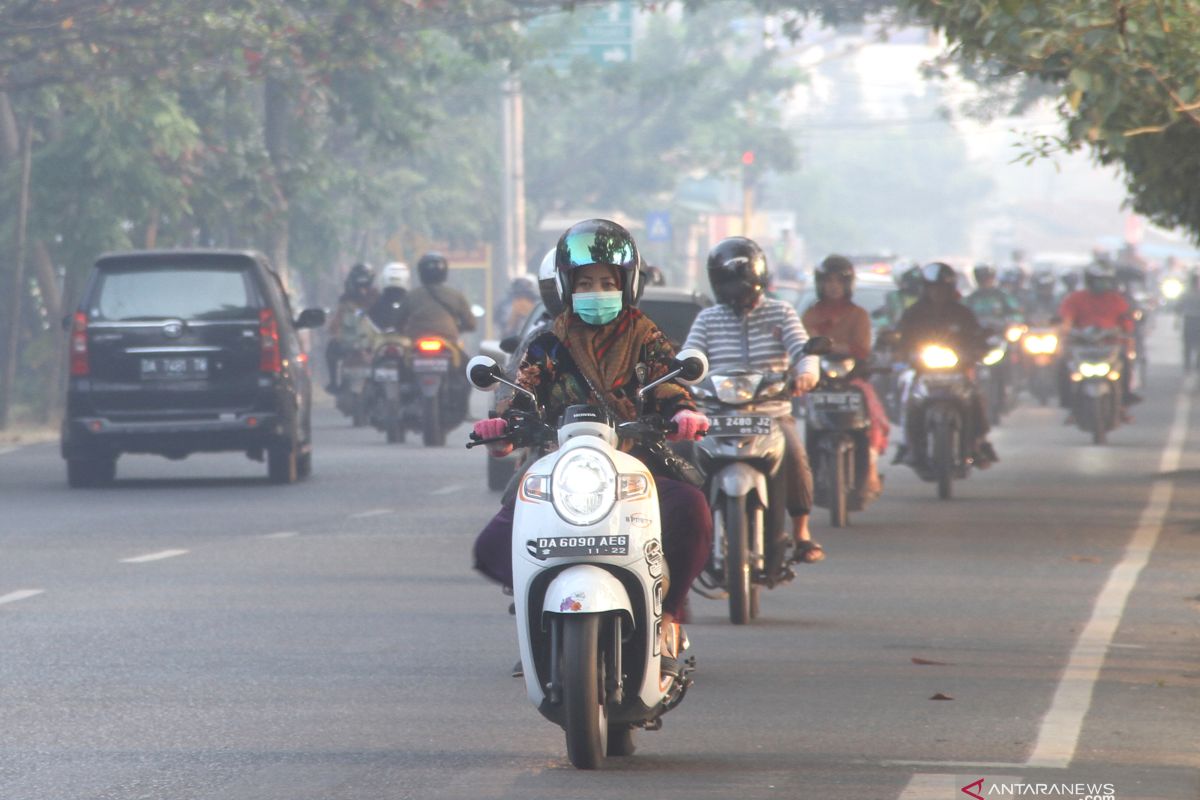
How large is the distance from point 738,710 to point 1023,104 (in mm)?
38554

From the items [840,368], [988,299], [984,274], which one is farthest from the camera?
[984,274]

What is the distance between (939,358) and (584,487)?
12.1 m

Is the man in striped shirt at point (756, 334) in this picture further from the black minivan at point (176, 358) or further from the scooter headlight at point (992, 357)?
the black minivan at point (176, 358)

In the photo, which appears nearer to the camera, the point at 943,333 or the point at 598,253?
the point at 598,253

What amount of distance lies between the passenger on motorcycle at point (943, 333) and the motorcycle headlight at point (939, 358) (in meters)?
0.08

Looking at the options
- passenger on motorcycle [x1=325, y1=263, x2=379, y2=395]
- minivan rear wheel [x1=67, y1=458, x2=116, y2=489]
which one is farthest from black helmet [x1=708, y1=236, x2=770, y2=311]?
passenger on motorcycle [x1=325, y1=263, x2=379, y2=395]

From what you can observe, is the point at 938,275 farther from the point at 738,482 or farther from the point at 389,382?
the point at 738,482

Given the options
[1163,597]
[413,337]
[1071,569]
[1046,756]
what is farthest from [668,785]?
[413,337]

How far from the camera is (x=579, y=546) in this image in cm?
757

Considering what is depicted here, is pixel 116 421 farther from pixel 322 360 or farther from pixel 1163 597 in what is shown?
pixel 322 360

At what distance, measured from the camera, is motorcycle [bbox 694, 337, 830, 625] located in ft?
37.4

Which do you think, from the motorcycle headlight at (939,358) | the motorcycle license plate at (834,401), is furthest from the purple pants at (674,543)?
the motorcycle headlight at (939,358)

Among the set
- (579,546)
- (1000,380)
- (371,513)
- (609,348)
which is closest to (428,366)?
(371,513)

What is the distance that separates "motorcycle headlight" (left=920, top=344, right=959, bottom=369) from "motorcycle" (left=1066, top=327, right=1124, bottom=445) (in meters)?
6.87
